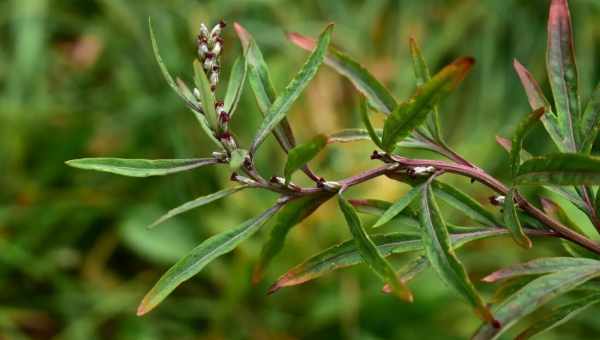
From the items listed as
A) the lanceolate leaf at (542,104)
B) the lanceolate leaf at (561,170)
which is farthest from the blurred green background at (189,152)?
the lanceolate leaf at (561,170)

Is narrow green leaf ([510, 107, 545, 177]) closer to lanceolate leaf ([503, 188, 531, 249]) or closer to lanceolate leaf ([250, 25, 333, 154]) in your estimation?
lanceolate leaf ([503, 188, 531, 249])

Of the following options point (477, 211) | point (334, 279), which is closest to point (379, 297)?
point (334, 279)

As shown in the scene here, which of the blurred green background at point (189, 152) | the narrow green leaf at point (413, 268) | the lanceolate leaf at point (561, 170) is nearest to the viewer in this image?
the lanceolate leaf at point (561, 170)

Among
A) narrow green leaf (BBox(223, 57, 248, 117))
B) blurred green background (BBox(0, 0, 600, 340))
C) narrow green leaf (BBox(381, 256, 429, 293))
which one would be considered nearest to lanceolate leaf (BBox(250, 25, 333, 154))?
narrow green leaf (BBox(223, 57, 248, 117))

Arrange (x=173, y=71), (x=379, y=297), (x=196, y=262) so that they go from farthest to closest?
(x=173, y=71) < (x=379, y=297) < (x=196, y=262)

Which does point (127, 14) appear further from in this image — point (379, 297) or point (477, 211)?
point (477, 211)

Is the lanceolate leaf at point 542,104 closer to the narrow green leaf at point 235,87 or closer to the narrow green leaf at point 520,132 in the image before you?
the narrow green leaf at point 520,132
